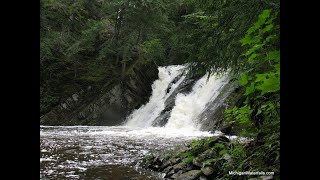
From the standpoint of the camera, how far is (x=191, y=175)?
6281 mm

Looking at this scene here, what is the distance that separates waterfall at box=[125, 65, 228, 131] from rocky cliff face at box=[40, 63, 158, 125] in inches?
29.8

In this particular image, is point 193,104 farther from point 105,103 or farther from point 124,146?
point 124,146

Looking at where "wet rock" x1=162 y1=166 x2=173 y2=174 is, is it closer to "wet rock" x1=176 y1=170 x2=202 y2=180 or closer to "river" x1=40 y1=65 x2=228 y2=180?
"river" x1=40 y1=65 x2=228 y2=180

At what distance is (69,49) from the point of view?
2442 cm

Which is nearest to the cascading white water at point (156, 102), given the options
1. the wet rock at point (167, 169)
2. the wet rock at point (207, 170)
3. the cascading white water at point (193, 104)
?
the cascading white water at point (193, 104)

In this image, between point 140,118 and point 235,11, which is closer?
point 235,11

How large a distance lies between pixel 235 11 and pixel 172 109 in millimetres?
15824

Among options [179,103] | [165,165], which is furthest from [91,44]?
[165,165]

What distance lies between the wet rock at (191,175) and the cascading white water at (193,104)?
11.2 m

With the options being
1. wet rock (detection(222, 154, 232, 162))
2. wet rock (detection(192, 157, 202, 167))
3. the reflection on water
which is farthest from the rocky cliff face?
wet rock (detection(222, 154, 232, 162))

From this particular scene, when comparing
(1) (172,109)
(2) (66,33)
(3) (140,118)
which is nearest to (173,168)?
(1) (172,109)

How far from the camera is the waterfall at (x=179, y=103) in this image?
63.6 ft
